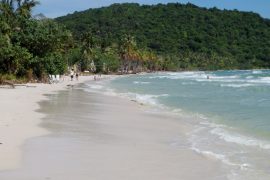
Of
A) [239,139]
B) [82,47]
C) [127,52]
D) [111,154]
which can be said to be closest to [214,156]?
[111,154]

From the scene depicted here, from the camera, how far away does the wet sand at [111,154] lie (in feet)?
28.0

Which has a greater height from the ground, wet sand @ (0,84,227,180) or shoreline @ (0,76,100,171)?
shoreline @ (0,76,100,171)

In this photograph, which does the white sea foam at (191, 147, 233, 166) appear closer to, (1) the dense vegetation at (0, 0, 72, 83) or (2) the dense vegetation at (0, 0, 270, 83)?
(2) the dense vegetation at (0, 0, 270, 83)

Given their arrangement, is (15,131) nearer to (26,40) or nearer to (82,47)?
(26,40)

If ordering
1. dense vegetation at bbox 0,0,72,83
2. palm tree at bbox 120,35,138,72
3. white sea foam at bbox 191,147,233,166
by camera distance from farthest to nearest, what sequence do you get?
1. palm tree at bbox 120,35,138,72
2. dense vegetation at bbox 0,0,72,83
3. white sea foam at bbox 191,147,233,166

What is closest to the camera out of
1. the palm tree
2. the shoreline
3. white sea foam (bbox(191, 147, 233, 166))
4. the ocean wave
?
the shoreline

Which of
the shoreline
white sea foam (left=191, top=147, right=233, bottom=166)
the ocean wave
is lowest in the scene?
the ocean wave

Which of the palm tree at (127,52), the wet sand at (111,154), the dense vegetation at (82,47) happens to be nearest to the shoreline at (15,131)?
the wet sand at (111,154)

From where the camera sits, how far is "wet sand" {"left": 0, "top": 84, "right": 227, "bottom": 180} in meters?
8.52

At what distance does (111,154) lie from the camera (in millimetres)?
10445

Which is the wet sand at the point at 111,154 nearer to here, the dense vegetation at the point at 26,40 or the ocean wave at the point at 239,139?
the ocean wave at the point at 239,139

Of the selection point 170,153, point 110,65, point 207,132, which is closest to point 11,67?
point 207,132

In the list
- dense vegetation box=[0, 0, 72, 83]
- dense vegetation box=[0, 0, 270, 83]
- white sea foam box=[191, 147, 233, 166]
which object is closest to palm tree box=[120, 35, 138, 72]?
dense vegetation box=[0, 0, 270, 83]

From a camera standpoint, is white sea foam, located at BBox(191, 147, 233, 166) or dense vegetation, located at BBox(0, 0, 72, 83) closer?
white sea foam, located at BBox(191, 147, 233, 166)
